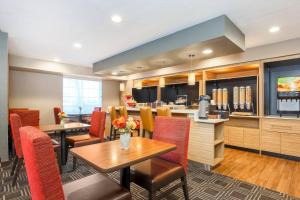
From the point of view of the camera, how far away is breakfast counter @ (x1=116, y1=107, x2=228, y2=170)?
287 cm

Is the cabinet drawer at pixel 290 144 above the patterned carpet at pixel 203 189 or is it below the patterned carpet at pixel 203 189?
above

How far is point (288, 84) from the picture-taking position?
3.75 meters

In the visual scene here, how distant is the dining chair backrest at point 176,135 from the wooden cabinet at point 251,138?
2.89 meters

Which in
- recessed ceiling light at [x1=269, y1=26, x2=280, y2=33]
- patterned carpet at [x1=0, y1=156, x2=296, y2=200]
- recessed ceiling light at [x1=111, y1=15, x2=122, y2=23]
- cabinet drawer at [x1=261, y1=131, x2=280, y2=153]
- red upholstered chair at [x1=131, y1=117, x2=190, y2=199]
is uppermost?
recessed ceiling light at [x1=111, y1=15, x2=122, y2=23]

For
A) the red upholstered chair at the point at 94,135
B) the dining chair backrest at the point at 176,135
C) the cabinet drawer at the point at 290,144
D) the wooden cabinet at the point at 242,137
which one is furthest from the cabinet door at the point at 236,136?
the red upholstered chair at the point at 94,135

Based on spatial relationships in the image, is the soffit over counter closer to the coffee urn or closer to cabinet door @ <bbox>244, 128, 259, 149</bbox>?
the coffee urn

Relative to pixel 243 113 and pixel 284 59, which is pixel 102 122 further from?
pixel 284 59

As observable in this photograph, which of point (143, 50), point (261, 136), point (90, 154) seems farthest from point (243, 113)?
point (90, 154)

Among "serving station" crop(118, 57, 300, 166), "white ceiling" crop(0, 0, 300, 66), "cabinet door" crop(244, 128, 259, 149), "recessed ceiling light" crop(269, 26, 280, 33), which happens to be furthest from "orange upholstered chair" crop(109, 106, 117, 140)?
"recessed ceiling light" crop(269, 26, 280, 33)

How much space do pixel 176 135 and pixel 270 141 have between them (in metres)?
3.00

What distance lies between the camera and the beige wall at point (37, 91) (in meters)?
5.20

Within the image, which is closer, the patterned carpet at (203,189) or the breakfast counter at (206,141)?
the patterned carpet at (203,189)

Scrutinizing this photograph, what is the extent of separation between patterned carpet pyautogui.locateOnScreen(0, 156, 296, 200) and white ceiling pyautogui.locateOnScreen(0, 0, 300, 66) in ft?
8.44

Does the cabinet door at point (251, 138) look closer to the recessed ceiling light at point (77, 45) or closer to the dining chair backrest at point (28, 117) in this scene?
the recessed ceiling light at point (77, 45)
